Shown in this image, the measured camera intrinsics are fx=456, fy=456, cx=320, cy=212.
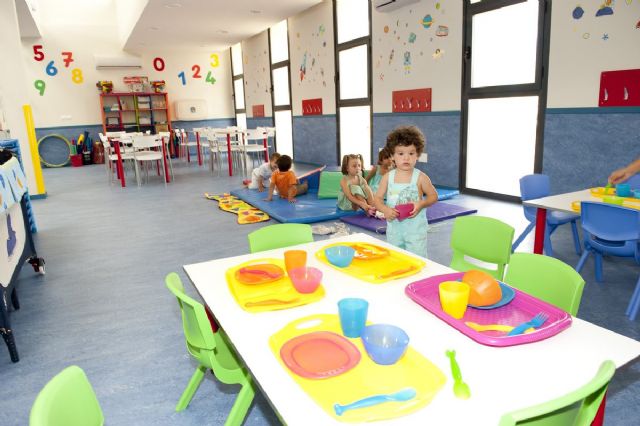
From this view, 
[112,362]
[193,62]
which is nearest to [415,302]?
[112,362]

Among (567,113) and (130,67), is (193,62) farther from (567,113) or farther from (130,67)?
(567,113)

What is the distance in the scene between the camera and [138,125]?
11.2 m

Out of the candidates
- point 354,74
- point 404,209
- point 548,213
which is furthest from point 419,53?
point 404,209

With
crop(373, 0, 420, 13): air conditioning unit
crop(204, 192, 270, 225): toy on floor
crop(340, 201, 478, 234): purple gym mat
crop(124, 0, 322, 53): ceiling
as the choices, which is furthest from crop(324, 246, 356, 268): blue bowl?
crop(124, 0, 322, 53): ceiling

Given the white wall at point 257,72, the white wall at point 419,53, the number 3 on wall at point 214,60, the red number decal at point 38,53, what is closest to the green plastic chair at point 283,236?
the white wall at point 419,53

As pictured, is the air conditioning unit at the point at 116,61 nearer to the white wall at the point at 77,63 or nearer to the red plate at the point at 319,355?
the white wall at the point at 77,63

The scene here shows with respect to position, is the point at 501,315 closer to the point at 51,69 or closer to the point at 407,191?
the point at 407,191

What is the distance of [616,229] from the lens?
7.61 ft

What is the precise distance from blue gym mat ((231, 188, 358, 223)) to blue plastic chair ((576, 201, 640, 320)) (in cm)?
246

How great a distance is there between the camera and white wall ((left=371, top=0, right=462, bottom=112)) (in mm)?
5305

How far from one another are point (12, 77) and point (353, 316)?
6.46 meters

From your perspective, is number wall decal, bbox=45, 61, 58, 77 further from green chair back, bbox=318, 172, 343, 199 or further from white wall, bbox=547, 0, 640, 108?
white wall, bbox=547, 0, 640, 108

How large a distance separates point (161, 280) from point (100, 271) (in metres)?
0.61

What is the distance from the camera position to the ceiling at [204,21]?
709cm
